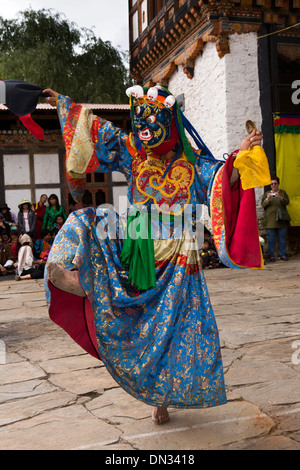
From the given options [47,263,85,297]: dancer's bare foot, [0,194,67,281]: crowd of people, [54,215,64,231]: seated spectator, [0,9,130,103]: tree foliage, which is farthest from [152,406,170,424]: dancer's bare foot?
[0,9,130,103]: tree foliage

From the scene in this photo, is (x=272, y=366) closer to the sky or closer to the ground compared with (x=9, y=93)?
closer to the ground

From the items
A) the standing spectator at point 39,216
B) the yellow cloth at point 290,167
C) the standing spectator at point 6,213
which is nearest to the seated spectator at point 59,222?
the standing spectator at point 39,216

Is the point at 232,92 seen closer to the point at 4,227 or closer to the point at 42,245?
the point at 42,245

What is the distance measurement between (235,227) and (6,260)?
8.83m

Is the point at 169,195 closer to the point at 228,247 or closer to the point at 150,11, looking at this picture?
the point at 228,247

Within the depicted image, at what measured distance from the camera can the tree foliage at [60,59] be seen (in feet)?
63.9

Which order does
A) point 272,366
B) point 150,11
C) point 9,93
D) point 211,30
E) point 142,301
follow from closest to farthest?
point 142,301, point 9,93, point 272,366, point 211,30, point 150,11

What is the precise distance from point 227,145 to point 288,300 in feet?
16.0

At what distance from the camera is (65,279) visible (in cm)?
259

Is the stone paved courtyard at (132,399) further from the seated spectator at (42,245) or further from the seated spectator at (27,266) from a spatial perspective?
the seated spectator at (42,245)

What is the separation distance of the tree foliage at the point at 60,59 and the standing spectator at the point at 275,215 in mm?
10898

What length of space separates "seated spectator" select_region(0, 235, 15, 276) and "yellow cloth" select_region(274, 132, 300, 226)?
19.1ft

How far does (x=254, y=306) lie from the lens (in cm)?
608
